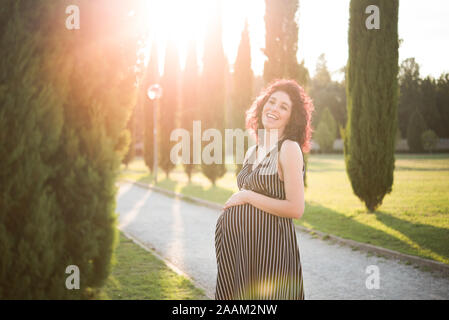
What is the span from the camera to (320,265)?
6230 millimetres

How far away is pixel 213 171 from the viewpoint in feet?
65.6

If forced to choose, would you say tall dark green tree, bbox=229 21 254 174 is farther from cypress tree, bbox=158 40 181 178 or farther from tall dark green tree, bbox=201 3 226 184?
cypress tree, bbox=158 40 181 178

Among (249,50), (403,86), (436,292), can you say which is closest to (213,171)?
(249,50)

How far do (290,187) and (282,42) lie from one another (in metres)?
13.8

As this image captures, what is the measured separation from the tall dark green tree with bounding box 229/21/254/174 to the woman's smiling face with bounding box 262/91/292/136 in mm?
16782

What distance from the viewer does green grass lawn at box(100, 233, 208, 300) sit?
15.4 feet

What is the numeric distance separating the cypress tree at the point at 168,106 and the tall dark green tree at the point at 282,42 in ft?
40.8

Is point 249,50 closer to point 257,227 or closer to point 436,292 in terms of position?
point 436,292

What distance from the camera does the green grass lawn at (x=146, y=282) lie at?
468 centimetres

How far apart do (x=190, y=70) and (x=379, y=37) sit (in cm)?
1599

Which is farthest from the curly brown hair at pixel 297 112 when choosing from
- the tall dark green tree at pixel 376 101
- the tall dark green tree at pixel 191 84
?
the tall dark green tree at pixel 191 84

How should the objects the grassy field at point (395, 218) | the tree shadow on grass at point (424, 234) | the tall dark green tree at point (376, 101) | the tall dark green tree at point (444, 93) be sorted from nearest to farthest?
the tree shadow on grass at point (424, 234) < the grassy field at point (395, 218) < the tall dark green tree at point (376, 101) < the tall dark green tree at point (444, 93)

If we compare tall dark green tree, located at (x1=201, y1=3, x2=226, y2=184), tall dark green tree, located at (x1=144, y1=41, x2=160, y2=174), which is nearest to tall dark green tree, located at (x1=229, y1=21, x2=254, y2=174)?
tall dark green tree, located at (x1=201, y1=3, x2=226, y2=184)

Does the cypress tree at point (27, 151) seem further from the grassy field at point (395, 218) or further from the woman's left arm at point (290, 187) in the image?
the grassy field at point (395, 218)
